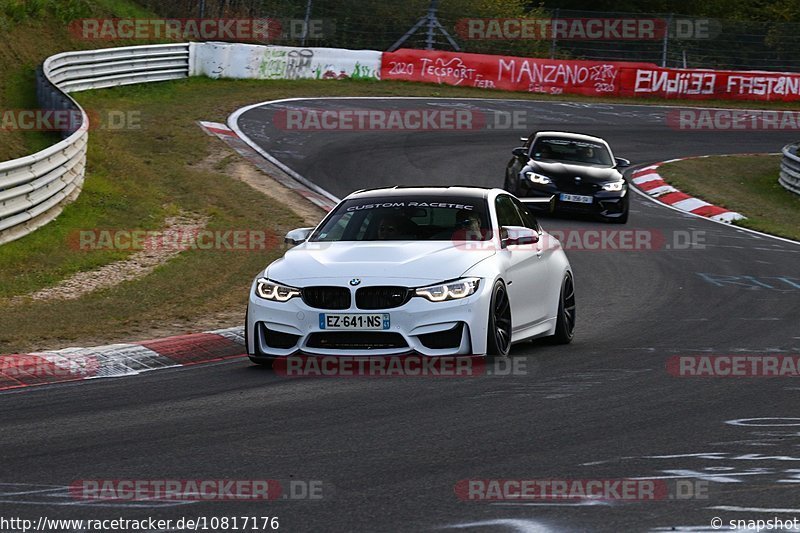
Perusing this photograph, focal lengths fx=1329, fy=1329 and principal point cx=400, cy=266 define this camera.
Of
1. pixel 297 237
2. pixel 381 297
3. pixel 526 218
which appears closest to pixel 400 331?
pixel 381 297

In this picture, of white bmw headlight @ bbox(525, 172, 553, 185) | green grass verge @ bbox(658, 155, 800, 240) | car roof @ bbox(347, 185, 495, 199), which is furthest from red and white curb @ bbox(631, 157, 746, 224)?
car roof @ bbox(347, 185, 495, 199)

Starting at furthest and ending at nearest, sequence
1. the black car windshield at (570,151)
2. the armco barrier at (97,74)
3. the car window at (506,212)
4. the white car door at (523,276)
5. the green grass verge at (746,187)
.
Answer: the green grass verge at (746,187), the black car windshield at (570,151), the armco barrier at (97,74), the car window at (506,212), the white car door at (523,276)

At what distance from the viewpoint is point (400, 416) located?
758 centimetres

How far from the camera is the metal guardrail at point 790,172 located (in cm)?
2737

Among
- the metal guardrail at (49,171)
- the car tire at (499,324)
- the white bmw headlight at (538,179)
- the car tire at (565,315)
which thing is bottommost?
the white bmw headlight at (538,179)

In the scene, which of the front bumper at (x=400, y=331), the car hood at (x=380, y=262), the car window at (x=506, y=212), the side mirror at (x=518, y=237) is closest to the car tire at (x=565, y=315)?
the car window at (x=506, y=212)

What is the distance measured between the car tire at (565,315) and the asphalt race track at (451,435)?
0.59 feet

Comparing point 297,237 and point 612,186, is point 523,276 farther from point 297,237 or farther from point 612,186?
point 612,186

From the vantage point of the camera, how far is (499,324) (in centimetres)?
969

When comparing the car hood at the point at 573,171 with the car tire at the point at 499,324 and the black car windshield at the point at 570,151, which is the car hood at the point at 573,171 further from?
the car tire at the point at 499,324

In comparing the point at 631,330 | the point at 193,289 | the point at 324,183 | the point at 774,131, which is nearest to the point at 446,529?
the point at 631,330

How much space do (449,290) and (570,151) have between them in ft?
43.0

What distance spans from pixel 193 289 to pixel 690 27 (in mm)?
31646

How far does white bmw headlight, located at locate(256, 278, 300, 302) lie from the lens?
A: 934 cm
